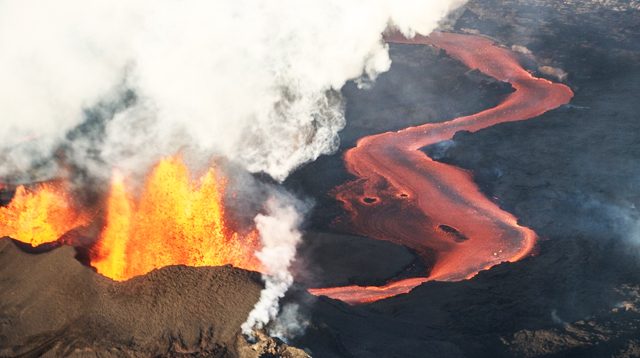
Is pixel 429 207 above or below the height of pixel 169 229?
below

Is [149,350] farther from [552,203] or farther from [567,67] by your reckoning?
[567,67]

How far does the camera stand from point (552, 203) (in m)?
32.5

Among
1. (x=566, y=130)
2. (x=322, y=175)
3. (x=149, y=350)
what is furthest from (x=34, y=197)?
(x=566, y=130)

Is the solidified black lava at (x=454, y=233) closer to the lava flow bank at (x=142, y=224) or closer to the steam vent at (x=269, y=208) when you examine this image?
the steam vent at (x=269, y=208)

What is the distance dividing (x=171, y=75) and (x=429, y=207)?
52.0ft

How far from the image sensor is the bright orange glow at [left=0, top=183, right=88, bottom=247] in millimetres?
23891

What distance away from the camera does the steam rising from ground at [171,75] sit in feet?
89.2

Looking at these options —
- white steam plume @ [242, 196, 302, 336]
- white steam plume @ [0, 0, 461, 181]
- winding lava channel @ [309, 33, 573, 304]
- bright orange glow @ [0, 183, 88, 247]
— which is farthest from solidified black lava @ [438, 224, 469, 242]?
bright orange glow @ [0, 183, 88, 247]

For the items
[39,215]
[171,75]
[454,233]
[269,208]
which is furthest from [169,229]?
[454,233]

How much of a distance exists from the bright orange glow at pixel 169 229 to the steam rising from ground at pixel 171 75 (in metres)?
1.28

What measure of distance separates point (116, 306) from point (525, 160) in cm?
2920

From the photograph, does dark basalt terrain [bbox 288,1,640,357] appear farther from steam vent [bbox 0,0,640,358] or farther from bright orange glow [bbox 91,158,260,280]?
bright orange glow [bbox 91,158,260,280]

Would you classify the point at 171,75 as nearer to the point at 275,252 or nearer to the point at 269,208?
the point at 269,208

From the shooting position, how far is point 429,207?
106ft
